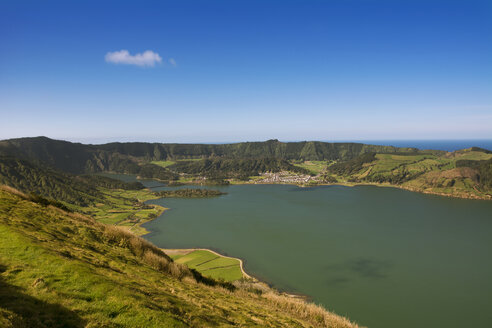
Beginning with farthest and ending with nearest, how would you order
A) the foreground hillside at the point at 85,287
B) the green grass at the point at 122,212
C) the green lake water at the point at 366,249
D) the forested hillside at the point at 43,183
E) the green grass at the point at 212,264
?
the forested hillside at the point at 43,183, the green grass at the point at 122,212, the green grass at the point at 212,264, the green lake water at the point at 366,249, the foreground hillside at the point at 85,287

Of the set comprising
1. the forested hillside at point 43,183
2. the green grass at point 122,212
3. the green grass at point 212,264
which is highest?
the forested hillside at point 43,183

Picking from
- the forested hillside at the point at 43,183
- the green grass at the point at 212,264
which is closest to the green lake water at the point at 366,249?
the green grass at the point at 212,264

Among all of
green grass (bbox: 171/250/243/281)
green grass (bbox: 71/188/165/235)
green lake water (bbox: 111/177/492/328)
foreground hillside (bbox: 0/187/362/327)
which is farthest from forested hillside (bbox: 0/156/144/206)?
foreground hillside (bbox: 0/187/362/327)

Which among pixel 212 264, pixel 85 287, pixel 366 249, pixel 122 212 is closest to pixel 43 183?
pixel 122 212

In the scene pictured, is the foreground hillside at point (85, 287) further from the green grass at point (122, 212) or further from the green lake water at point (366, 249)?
the green grass at point (122, 212)

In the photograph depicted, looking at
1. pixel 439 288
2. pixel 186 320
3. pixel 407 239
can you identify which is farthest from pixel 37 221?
pixel 407 239

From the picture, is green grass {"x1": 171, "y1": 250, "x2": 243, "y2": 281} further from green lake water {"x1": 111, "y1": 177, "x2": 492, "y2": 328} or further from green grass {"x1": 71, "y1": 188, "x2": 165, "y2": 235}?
green grass {"x1": 71, "y1": 188, "x2": 165, "y2": 235}

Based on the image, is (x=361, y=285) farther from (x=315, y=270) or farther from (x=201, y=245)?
(x=201, y=245)
